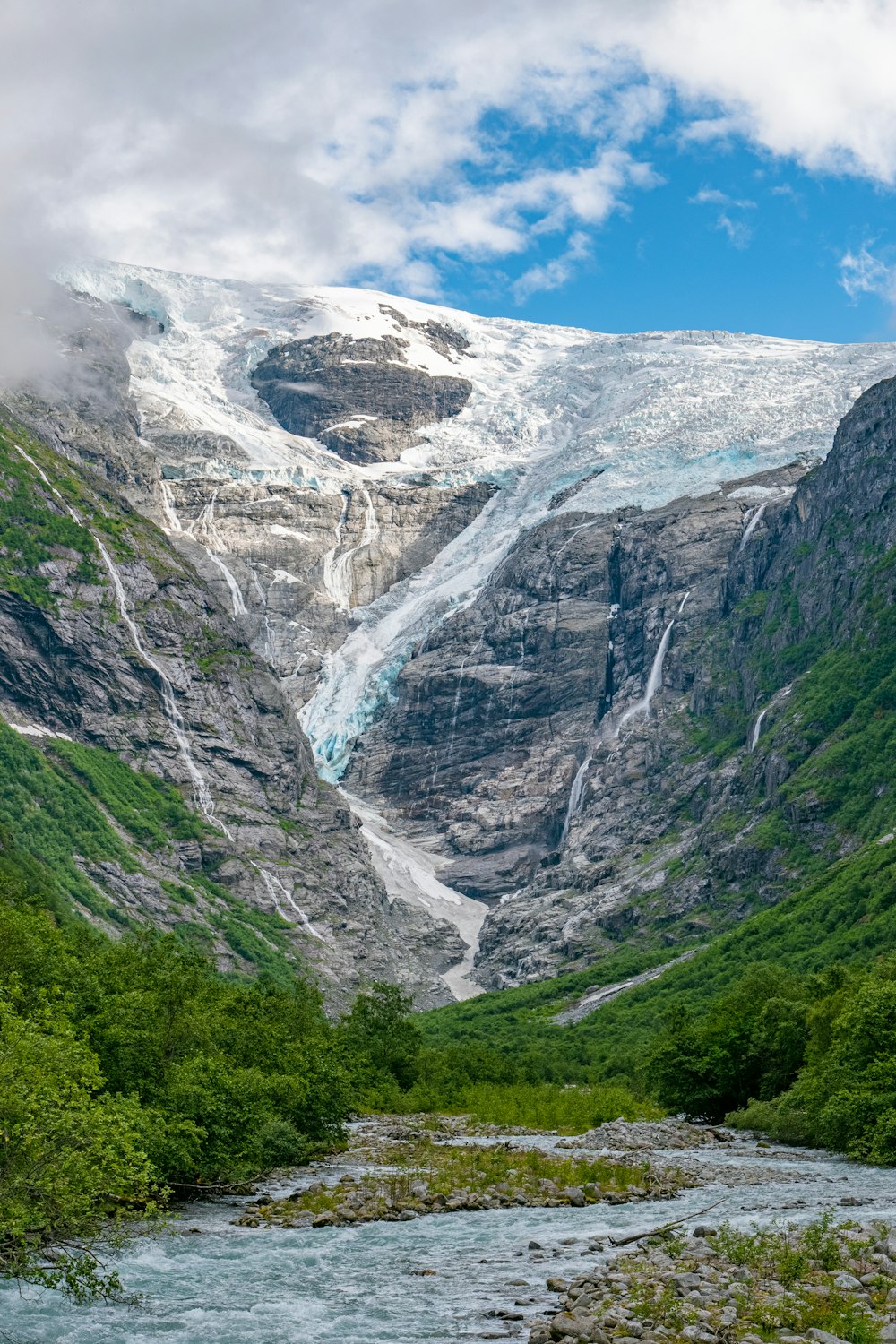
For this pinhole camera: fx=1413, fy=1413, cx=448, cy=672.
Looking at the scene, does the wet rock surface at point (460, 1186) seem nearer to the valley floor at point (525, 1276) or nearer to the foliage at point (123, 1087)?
the valley floor at point (525, 1276)

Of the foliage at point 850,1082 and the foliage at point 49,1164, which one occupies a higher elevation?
the foliage at point 850,1082

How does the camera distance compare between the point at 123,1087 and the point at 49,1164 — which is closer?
the point at 49,1164

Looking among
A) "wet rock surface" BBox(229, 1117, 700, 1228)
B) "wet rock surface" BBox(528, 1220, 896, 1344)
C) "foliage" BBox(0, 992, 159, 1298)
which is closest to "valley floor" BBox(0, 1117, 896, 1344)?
"wet rock surface" BBox(528, 1220, 896, 1344)

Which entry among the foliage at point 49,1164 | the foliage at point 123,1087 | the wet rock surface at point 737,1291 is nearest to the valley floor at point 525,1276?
Result: the wet rock surface at point 737,1291

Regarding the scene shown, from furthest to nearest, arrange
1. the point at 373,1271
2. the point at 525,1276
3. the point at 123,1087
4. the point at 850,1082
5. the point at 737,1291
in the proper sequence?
the point at 850,1082 → the point at 123,1087 → the point at 373,1271 → the point at 525,1276 → the point at 737,1291

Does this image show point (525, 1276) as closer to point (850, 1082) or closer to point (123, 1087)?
point (123, 1087)

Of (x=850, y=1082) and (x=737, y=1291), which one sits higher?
(x=850, y=1082)

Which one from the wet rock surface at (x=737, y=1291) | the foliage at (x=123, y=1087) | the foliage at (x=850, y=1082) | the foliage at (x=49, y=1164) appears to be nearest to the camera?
the wet rock surface at (x=737, y=1291)

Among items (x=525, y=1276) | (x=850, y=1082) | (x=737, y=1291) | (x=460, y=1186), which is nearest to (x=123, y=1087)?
(x=460, y=1186)
